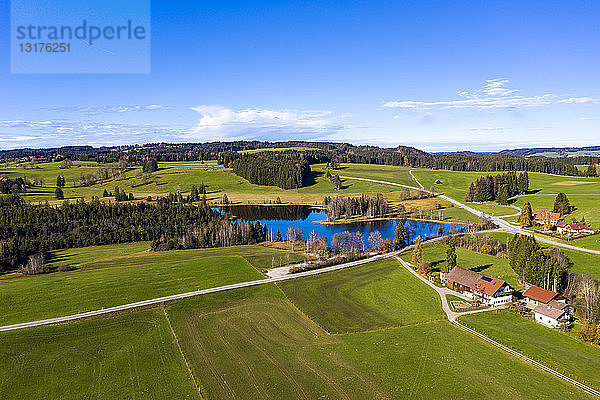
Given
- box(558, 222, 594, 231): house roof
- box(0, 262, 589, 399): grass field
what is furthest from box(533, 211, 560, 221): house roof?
box(0, 262, 589, 399): grass field

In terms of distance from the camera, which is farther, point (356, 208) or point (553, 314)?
point (356, 208)

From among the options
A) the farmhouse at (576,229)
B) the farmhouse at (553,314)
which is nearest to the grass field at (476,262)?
the farmhouse at (553,314)

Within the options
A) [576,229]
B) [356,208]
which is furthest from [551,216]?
[356,208]

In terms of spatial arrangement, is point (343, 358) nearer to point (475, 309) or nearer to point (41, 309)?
point (475, 309)

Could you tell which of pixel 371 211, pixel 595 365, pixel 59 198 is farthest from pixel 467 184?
pixel 59 198

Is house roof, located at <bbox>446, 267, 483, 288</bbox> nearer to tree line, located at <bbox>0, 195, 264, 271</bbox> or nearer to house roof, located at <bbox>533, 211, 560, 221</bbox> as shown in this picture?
tree line, located at <bbox>0, 195, 264, 271</bbox>

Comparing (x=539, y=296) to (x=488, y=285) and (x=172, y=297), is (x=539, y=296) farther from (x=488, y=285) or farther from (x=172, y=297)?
(x=172, y=297)

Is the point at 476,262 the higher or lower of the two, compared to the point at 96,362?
higher
